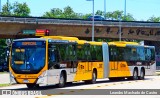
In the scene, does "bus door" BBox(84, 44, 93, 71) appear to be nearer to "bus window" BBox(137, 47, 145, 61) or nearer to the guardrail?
"bus window" BBox(137, 47, 145, 61)

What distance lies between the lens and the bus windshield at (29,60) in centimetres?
2470

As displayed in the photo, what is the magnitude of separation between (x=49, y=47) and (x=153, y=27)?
55.8 meters

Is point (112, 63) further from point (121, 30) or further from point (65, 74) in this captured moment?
point (121, 30)

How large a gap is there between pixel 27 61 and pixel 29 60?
0.38 feet

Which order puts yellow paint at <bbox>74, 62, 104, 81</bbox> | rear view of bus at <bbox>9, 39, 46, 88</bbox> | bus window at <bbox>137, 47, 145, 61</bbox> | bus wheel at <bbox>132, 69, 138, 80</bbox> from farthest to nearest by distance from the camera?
bus window at <bbox>137, 47, 145, 61</bbox> → bus wheel at <bbox>132, 69, 138, 80</bbox> → yellow paint at <bbox>74, 62, 104, 81</bbox> → rear view of bus at <bbox>9, 39, 46, 88</bbox>

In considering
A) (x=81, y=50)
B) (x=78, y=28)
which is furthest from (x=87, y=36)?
(x=81, y=50)

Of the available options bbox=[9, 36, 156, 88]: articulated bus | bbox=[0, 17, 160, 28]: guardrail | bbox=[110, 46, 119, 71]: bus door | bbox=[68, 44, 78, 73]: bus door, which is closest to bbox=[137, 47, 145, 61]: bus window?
bbox=[9, 36, 156, 88]: articulated bus

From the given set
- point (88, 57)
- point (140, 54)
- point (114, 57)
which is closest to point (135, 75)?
point (140, 54)

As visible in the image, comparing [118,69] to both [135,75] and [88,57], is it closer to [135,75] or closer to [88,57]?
[135,75]

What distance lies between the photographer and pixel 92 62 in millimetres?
31188

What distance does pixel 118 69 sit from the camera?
35250mm

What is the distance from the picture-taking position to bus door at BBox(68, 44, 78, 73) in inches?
1091

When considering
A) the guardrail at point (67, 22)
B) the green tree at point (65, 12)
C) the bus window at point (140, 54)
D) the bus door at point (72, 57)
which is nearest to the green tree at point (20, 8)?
the green tree at point (65, 12)

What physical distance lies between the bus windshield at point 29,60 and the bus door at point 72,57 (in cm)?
308
